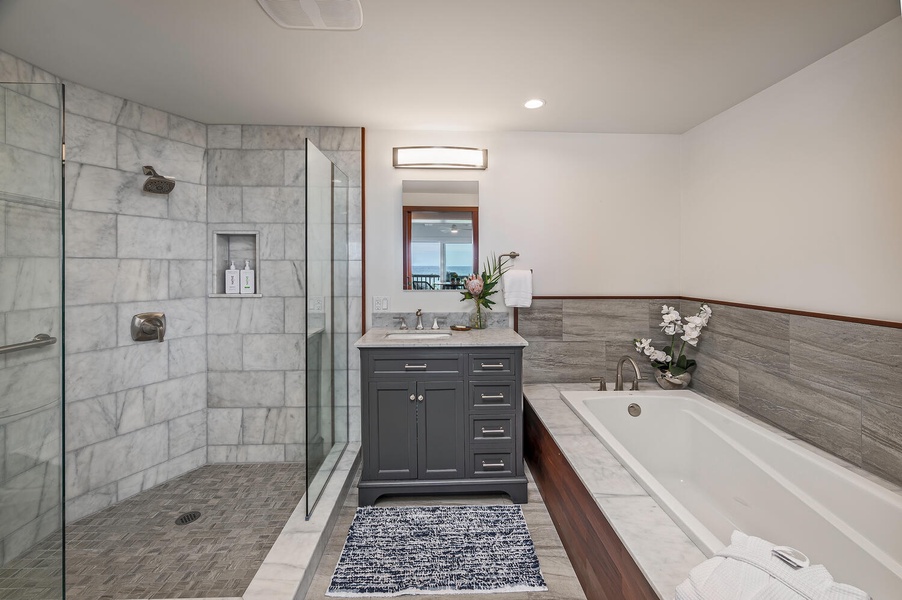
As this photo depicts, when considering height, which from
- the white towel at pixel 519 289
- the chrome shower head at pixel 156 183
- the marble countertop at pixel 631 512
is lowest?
the marble countertop at pixel 631 512

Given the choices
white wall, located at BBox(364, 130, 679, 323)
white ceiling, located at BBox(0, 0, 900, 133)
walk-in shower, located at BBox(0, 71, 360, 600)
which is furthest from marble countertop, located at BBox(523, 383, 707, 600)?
white ceiling, located at BBox(0, 0, 900, 133)

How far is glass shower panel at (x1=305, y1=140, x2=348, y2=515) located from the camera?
205 centimetres

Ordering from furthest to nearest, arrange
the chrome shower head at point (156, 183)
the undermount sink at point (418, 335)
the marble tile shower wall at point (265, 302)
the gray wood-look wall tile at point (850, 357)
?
the marble tile shower wall at point (265, 302), the undermount sink at point (418, 335), the chrome shower head at point (156, 183), the gray wood-look wall tile at point (850, 357)

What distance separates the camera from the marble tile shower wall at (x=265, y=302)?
2.88 metres

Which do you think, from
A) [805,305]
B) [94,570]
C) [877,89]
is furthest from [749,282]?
[94,570]

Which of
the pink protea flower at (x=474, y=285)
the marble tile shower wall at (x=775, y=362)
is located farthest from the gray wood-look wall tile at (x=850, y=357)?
the pink protea flower at (x=474, y=285)

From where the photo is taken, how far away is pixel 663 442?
2.51 metres

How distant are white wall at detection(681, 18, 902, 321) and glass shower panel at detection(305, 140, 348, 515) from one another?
2475 millimetres

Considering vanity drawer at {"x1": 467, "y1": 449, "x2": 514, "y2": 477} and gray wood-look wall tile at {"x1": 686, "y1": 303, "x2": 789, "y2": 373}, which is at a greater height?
gray wood-look wall tile at {"x1": 686, "y1": 303, "x2": 789, "y2": 373}

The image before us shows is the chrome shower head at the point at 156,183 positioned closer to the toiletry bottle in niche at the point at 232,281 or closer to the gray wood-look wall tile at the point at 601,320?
the toiletry bottle in niche at the point at 232,281

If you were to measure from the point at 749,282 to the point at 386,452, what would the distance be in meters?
2.40

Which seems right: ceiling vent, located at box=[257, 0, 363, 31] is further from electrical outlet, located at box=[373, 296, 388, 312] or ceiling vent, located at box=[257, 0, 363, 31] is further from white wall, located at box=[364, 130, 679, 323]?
electrical outlet, located at box=[373, 296, 388, 312]

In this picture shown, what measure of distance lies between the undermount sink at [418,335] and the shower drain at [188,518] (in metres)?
1.47

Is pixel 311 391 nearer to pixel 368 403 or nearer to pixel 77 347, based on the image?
pixel 368 403
